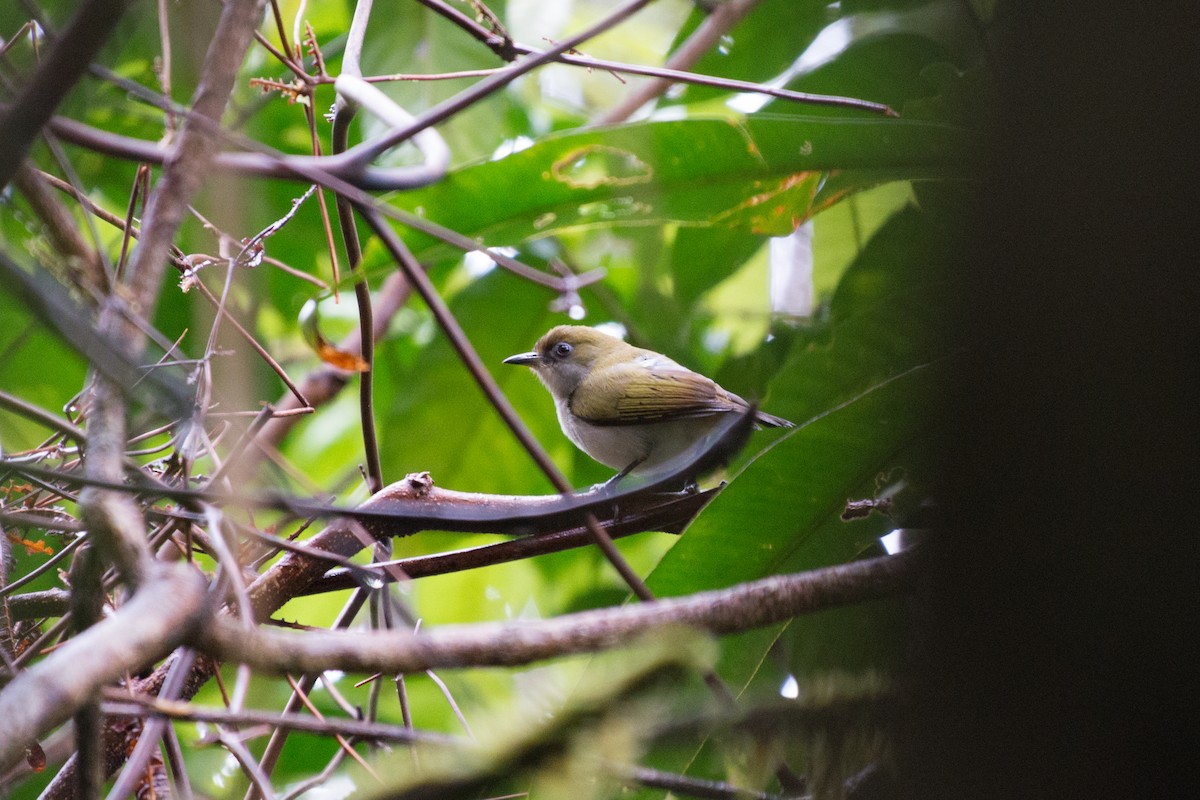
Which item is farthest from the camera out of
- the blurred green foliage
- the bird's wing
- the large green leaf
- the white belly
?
the white belly

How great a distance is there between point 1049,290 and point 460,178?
124 cm

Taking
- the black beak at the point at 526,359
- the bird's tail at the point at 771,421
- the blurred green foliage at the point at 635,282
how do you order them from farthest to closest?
the black beak at the point at 526,359 < the bird's tail at the point at 771,421 < the blurred green foliage at the point at 635,282

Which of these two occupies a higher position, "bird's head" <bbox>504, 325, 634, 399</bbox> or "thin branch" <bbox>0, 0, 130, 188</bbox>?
"thin branch" <bbox>0, 0, 130, 188</bbox>

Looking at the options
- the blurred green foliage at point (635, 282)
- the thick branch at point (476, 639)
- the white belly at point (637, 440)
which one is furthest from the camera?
the white belly at point (637, 440)

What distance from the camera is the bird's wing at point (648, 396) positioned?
288 cm

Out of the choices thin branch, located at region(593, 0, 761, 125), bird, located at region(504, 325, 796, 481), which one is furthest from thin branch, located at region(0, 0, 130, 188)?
bird, located at region(504, 325, 796, 481)

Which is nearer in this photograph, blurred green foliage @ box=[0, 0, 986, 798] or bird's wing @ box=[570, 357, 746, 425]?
blurred green foliage @ box=[0, 0, 986, 798]

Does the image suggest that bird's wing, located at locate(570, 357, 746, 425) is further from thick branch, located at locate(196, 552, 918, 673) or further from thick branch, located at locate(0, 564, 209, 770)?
thick branch, located at locate(0, 564, 209, 770)

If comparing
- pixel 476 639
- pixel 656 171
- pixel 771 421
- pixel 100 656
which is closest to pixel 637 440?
pixel 771 421

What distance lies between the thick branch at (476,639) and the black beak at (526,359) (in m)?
2.43

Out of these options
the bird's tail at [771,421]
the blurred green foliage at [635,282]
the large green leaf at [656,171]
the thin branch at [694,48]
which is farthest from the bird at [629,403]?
the large green leaf at [656,171]

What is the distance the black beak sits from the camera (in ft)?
10.6

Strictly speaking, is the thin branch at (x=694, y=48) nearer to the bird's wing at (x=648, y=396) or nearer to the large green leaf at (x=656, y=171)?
the large green leaf at (x=656, y=171)

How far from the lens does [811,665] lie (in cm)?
133
